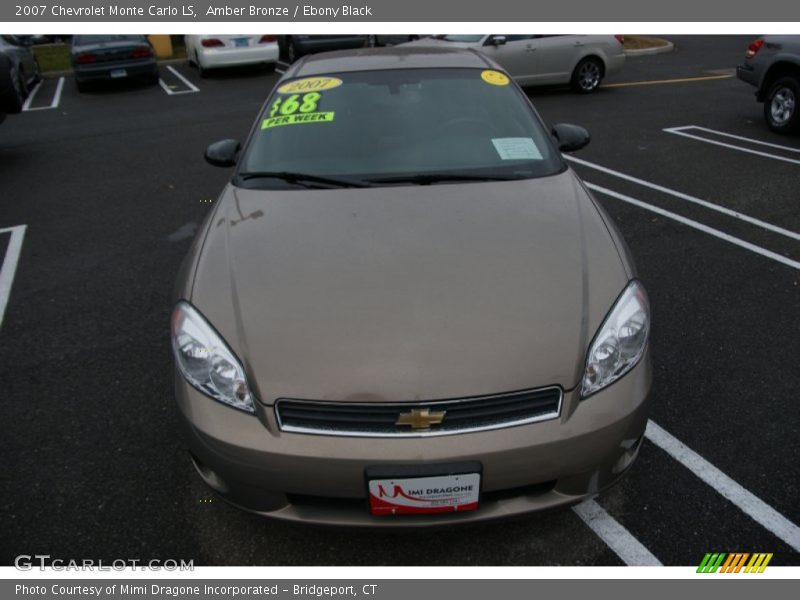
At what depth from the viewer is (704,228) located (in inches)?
→ 196

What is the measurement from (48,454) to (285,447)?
60.5 inches

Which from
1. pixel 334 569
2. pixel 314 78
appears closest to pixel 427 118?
pixel 314 78

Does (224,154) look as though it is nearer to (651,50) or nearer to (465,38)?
(465,38)

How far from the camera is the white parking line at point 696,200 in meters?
4.90

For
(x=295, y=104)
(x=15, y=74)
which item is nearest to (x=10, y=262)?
(x=295, y=104)

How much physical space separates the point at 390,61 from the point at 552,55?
26.5ft

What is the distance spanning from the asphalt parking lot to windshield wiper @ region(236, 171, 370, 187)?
1183mm

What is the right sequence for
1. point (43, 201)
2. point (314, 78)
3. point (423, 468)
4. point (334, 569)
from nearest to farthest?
point (423, 468), point (334, 569), point (314, 78), point (43, 201)

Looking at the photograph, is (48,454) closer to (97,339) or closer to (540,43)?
(97,339)

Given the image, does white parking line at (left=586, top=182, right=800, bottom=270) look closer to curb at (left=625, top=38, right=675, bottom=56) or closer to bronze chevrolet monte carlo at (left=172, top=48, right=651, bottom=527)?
bronze chevrolet monte carlo at (left=172, top=48, right=651, bottom=527)

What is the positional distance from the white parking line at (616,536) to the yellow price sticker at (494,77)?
7.56 ft

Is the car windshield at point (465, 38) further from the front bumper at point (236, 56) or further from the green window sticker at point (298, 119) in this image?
the green window sticker at point (298, 119)

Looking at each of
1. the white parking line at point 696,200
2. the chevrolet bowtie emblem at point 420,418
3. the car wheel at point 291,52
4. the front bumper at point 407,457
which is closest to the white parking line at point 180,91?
the car wheel at point 291,52

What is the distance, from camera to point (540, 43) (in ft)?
34.4
